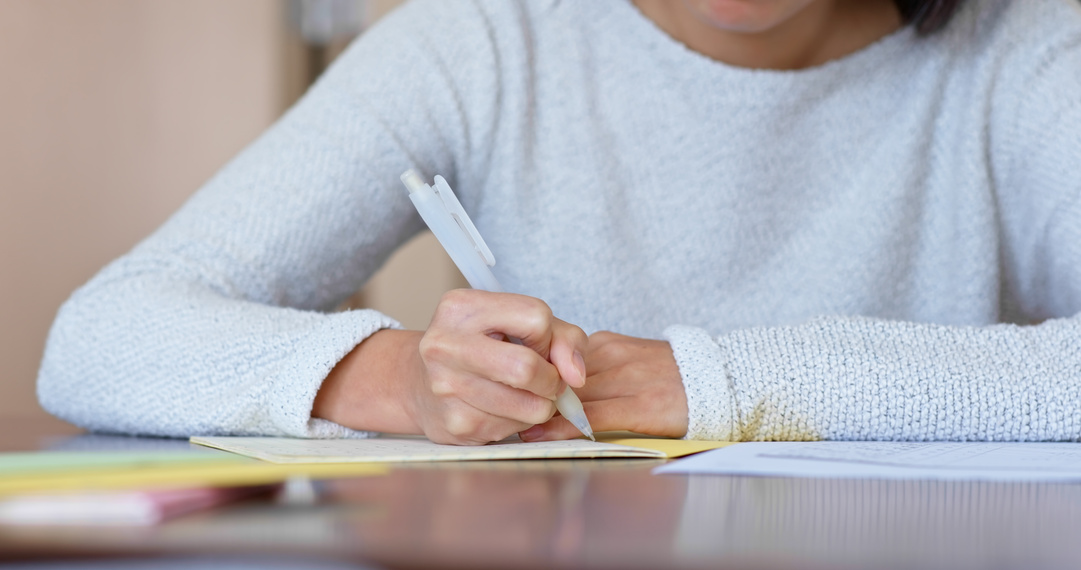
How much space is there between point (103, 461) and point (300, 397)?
181 millimetres

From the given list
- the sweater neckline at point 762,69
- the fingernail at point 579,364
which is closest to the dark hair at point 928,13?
the sweater neckline at point 762,69

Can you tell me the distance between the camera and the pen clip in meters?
0.59

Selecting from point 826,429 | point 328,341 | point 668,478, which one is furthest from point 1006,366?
A: point 328,341

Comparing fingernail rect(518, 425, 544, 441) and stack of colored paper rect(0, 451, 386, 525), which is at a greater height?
stack of colored paper rect(0, 451, 386, 525)

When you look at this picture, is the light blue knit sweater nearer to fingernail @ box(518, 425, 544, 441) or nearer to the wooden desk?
fingernail @ box(518, 425, 544, 441)

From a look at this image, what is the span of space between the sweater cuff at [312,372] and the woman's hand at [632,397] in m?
0.14

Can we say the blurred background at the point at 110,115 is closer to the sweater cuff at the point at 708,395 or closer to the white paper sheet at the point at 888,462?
the sweater cuff at the point at 708,395

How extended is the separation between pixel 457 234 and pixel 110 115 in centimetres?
133

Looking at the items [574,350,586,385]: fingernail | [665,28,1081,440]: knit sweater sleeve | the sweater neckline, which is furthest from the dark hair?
[574,350,586,385]: fingernail

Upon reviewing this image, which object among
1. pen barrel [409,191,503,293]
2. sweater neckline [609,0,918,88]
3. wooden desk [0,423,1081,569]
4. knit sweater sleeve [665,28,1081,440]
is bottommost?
knit sweater sleeve [665,28,1081,440]

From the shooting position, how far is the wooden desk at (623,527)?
0.26 m

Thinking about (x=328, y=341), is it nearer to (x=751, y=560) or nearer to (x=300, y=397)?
(x=300, y=397)

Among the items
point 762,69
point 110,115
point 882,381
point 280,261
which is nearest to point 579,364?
point 882,381

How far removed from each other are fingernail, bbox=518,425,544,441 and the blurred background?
1.14 m
